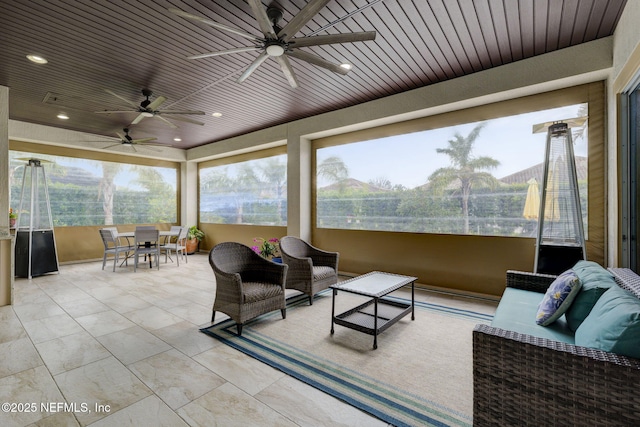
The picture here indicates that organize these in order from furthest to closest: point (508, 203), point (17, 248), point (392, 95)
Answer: point (17, 248) → point (392, 95) → point (508, 203)

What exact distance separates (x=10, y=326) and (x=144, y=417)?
102 inches

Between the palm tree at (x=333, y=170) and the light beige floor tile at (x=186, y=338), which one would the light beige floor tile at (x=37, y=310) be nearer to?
the light beige floor tile at (x=186, y=338)

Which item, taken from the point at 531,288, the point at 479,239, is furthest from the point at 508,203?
the point at 531,288

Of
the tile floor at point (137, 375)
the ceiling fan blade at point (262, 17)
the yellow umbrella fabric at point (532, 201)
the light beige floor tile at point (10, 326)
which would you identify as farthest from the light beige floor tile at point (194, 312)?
the yellow umbrella fabric at point (532, 201)

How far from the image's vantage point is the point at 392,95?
4.51m

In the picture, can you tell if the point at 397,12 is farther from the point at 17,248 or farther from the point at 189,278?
the point at 17,248

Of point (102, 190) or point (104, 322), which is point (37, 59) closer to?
point (104, 322)

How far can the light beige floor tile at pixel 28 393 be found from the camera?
5.61 ft

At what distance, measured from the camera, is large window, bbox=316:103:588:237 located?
3.73 meters

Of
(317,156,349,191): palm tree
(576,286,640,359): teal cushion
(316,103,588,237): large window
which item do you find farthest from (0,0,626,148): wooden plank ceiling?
(576,286,640,359): teal cushion

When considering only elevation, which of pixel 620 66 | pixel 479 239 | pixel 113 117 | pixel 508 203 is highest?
pixel 113 117

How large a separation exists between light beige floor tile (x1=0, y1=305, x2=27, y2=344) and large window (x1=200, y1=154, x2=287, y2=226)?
4365 mm

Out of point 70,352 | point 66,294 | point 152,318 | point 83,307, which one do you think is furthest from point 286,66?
point 66,294

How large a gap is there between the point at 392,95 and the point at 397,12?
1957 millimetres
